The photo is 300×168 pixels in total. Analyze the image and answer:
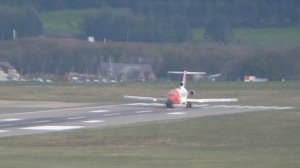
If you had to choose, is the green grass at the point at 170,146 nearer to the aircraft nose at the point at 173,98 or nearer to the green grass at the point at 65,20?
the aircraft nose at the point at 173,98

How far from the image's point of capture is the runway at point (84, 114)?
4422cm

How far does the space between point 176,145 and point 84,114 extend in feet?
58.8

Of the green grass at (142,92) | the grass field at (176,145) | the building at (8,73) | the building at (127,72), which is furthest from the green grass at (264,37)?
the grass field at (176,145)

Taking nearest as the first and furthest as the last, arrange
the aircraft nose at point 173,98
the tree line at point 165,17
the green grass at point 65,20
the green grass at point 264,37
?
the aircraft nose at point 173,98 < the green grass at point 264,37 < the tree line at point 165,17 < the green grass at point 65,20

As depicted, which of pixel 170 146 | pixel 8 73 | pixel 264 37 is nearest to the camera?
pixel 170 146

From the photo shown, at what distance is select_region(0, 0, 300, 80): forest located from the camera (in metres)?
105

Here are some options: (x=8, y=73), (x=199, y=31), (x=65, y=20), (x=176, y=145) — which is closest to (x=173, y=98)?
(x=176, y=145)

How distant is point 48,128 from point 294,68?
59553mm

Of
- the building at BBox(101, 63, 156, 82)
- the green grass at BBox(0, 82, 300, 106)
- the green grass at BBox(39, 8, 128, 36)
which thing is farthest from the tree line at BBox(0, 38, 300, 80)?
the green grass at BBox(0, 82, 300, 106)

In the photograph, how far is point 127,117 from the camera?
4997 centimetres

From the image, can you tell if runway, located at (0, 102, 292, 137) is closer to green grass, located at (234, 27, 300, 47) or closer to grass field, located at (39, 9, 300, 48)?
grass field, located at (39, 9, 300, 48)

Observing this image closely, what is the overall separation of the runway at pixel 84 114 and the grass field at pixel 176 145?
2.22 meters

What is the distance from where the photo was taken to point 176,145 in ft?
116

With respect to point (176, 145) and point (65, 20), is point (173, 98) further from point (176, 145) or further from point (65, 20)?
point (65, 20)
